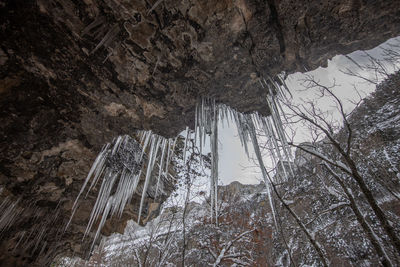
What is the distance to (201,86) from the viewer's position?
8.85 feet

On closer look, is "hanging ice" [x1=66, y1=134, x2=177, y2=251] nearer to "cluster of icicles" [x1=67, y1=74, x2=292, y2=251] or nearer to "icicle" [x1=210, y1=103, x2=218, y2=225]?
"cluster of icicles" [x1=67, y1=74, x2=292, y2=251]

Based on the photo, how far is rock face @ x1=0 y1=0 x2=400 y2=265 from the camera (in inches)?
74.0

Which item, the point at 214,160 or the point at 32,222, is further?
the point at 32,222

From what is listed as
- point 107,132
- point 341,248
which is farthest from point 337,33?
point 341,248

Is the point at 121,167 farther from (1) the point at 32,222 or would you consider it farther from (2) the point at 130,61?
(2) the point at 130,61

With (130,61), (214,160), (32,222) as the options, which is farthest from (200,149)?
(32,222)

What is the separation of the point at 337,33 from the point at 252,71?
3.71 ft

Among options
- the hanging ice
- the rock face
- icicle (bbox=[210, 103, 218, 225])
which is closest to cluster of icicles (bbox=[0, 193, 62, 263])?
the rock face

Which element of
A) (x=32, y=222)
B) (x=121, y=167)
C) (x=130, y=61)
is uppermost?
(x=130, y=61)

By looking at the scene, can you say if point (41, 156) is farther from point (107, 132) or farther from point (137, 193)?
point (137, 193)

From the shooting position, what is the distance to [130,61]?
2266mm

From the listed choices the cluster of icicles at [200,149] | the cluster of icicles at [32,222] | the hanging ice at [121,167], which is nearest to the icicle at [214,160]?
the cluster of icicles at [200,149]

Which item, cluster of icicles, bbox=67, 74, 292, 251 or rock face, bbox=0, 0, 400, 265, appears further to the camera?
cluster of icicles, bbox=67, 74, 292, 251

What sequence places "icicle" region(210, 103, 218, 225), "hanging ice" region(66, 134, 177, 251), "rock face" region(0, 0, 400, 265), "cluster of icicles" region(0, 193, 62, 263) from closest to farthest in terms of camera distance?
1. "rock face" region(0, 0, 400, 265)
2. "icicle" region(210, 103, 218, 225)
3. "cluster of icicles" region(0, 193, 62, 263)
4. "hanging ice" region(66, 134, 177, 251)
